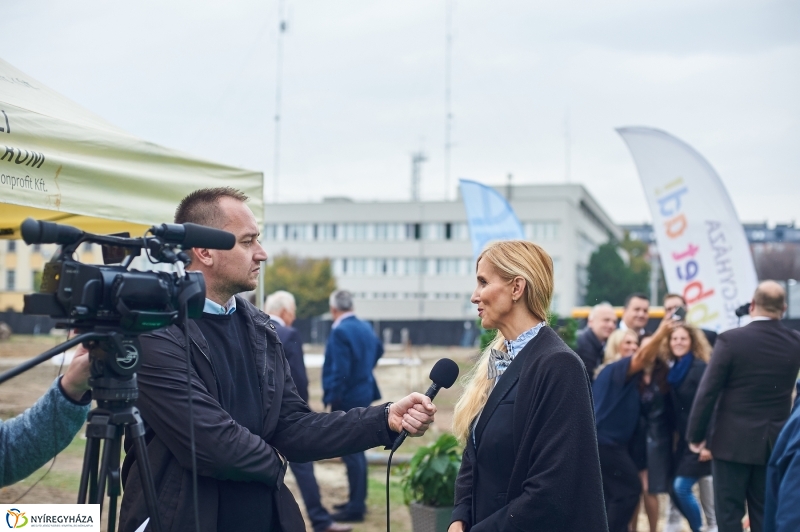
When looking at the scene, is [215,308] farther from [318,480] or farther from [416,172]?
[416,172]

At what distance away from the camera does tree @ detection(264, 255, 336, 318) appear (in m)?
63.9

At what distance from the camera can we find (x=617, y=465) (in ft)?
20.5

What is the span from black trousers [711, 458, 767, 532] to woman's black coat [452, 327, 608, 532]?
11.3ft

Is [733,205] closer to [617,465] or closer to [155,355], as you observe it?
[617,465]

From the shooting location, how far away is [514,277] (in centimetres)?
307

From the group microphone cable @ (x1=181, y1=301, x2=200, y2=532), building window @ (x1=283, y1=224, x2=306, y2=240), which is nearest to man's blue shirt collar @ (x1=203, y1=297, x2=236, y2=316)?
microphone cable @ (x1=181, y1=301, x2=200, y2=532)

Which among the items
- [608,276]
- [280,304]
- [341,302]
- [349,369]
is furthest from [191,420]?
[608,276]

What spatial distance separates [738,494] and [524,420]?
368 cm

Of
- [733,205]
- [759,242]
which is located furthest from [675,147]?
[759,242]

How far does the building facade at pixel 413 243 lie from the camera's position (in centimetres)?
7294

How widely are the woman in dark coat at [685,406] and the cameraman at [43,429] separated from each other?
5.63 meters

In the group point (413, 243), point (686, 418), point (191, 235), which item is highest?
point (413, 243)

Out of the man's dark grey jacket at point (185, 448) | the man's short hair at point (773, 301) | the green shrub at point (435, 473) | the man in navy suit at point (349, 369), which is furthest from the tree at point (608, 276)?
the man's dark grey jacket at point (185, 448)

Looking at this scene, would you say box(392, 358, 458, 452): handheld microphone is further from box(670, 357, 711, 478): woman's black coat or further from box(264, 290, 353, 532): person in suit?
box(670, 357, 711, 478): woman's black coat
